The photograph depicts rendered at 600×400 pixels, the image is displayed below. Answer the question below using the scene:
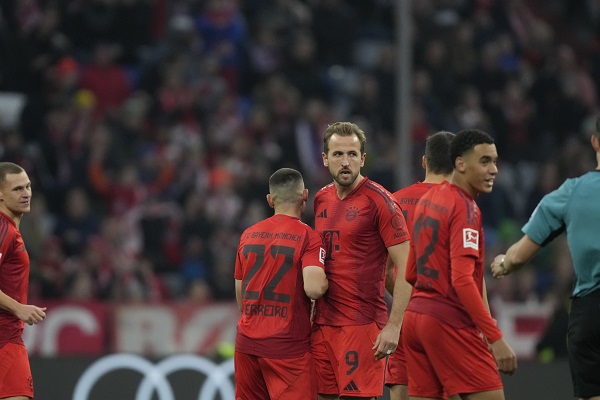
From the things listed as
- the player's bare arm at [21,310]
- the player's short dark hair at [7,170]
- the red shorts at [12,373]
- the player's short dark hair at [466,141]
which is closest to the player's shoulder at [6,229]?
the player's short dark hair at [7,170]

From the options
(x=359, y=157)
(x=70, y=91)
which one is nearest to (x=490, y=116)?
(x=70, y=91)

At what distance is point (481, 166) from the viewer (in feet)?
22.3

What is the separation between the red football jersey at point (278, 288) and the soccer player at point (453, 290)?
889 mm

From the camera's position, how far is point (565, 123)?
17297mm

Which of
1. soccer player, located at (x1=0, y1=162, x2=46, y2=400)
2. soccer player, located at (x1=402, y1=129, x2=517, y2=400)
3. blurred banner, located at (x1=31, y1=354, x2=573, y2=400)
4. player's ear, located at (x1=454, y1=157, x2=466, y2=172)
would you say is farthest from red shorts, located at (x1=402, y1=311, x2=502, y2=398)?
blurred banner, located at (x1=31, y1=354, x2=573, y2=400)

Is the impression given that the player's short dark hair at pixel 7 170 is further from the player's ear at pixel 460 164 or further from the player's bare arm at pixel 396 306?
the player's ear at pixel 460 164

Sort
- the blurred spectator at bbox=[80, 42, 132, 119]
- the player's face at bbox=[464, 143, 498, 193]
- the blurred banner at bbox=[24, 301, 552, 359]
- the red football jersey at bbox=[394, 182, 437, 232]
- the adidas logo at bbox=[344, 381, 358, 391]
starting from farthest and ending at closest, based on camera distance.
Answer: the blurred spectator at bbox=[80, 42, 132, 119] → the blurred banner at bbox=[24, 301, 552, 359] → the red football jersey at bbox=[394, 182, 437, 232] → the adidas logo at bbox=[344, 381, 358, 391] → the player's face at bbox=[464, 143, 498, 193]

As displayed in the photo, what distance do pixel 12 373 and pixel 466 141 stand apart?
11.4 ft

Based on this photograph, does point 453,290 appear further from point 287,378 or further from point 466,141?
point 287,378

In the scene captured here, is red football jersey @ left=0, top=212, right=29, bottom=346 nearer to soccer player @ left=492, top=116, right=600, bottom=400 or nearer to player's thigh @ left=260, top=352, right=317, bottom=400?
player's thigh @ left=260, top=352, right=317, bottom=400

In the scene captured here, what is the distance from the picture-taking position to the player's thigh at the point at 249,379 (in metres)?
7.62

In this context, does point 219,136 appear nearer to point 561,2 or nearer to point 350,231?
point 561,2

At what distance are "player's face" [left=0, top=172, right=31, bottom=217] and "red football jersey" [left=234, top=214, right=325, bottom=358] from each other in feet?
5.58

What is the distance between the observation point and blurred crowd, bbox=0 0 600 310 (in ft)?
47.6
